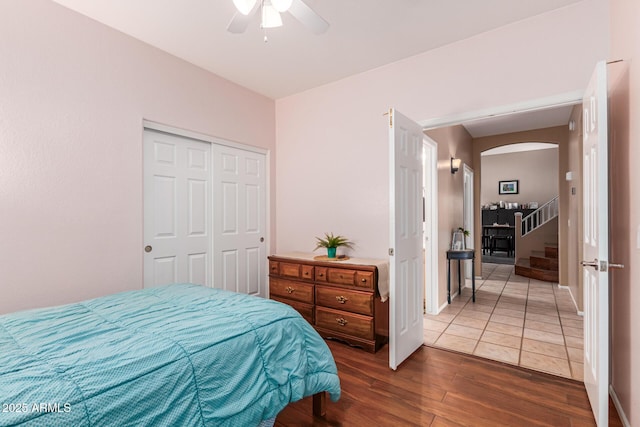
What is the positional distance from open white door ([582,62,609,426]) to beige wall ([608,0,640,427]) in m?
0.14

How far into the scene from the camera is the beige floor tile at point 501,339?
2.91 meters

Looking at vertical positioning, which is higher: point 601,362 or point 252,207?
point 252,207

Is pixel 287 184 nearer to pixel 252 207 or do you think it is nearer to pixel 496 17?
pixel 252 207

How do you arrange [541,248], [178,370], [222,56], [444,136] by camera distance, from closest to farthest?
[178,370], [222,56], [444,136], [541,248]

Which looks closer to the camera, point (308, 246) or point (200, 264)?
point (200, 264)

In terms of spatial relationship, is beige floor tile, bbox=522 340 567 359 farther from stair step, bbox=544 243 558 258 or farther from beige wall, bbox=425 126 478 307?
stair step, bbox=544 243 558 258

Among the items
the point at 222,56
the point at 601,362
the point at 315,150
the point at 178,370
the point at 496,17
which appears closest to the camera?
the point at 178,370

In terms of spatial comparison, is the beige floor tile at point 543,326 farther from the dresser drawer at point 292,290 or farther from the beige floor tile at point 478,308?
the dresser drawer at point 292,290

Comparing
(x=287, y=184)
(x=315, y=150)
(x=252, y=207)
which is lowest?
(x=252, y=207)

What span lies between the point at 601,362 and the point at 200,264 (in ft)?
10.5

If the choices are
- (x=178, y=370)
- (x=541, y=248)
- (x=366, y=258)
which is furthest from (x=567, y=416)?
(x=541, y=248)

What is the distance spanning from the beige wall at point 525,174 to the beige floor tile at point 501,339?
6.62 metres

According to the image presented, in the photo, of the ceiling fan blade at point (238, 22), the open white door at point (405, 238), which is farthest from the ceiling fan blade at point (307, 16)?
the open white door at point (405, 238)

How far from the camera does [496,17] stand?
7.91 ft
